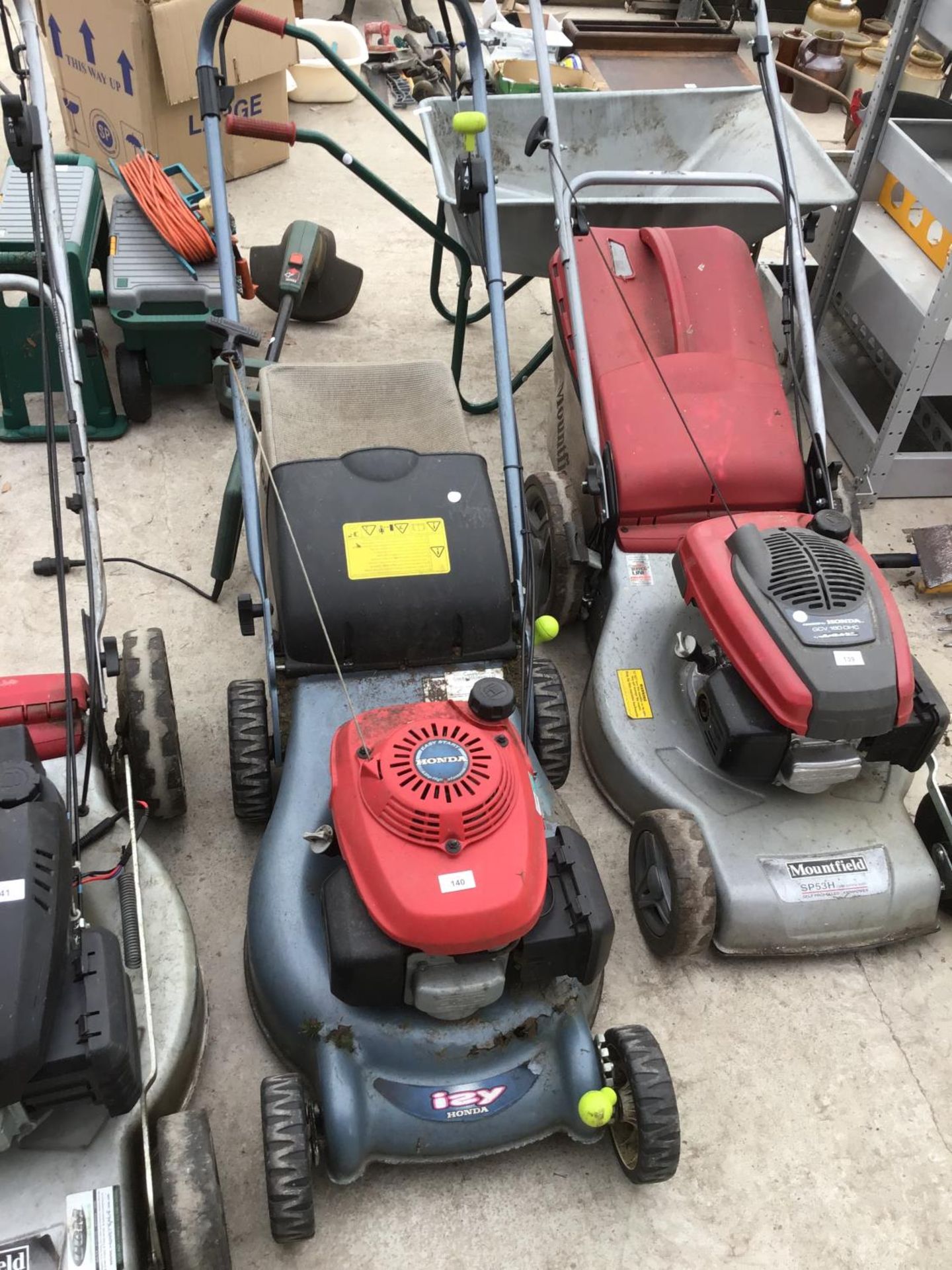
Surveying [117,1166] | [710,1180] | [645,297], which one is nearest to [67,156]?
[645,297]

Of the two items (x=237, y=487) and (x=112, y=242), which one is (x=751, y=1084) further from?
(x=112, y=242)

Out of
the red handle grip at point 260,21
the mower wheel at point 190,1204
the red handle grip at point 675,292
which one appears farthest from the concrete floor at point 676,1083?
the red handle grip at point 260,21

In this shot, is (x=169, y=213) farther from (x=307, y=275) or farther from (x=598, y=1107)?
(x=598, y=1107)

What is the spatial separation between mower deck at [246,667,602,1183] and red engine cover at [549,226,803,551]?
1166 mm

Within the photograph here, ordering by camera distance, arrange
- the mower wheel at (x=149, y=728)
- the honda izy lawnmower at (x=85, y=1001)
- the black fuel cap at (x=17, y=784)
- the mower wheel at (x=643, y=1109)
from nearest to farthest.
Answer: the honda izy lawnmower at (x=85, y=1001) < the black fuel cap at (x=17, y=784) < the mower wheel at (x=643, y=1109) < the mower wheel at (x=149, y=728)

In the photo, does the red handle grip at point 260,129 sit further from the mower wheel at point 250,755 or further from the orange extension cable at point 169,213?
the mower wheel at point 250,755

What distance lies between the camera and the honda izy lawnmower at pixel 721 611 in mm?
2027

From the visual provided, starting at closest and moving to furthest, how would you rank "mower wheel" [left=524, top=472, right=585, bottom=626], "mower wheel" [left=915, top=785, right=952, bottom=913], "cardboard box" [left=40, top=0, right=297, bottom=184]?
"mower wheel" [left=915, top=785, right=952, bottom=913] → "mower wheel" [left=524, top=472, right=585, bottom=626] → "cardboard box" [left=40, top=0, right=297, bottom=184]

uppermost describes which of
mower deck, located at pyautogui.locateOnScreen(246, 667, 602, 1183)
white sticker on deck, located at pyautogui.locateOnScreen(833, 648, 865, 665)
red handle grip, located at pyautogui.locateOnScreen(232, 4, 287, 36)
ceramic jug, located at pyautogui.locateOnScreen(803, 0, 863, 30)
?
red handle grip, located at pyautogui.locateOnScreen(232, 4, 287, 36)

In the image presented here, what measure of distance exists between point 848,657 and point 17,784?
1.39 meters

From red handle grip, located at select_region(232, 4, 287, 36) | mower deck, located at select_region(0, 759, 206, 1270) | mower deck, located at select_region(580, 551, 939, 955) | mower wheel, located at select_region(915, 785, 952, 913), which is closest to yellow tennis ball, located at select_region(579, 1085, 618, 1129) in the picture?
mower deck, located at select_region(580, 551, 939, 955)

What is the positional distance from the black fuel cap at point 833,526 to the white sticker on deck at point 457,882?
1.08 m

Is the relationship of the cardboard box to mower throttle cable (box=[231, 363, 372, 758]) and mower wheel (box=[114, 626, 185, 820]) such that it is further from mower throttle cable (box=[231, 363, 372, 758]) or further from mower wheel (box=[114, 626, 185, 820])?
mower wheel (box=[114, 626, 185, 820])

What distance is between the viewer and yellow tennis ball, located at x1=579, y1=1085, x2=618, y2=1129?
5.46 ft
